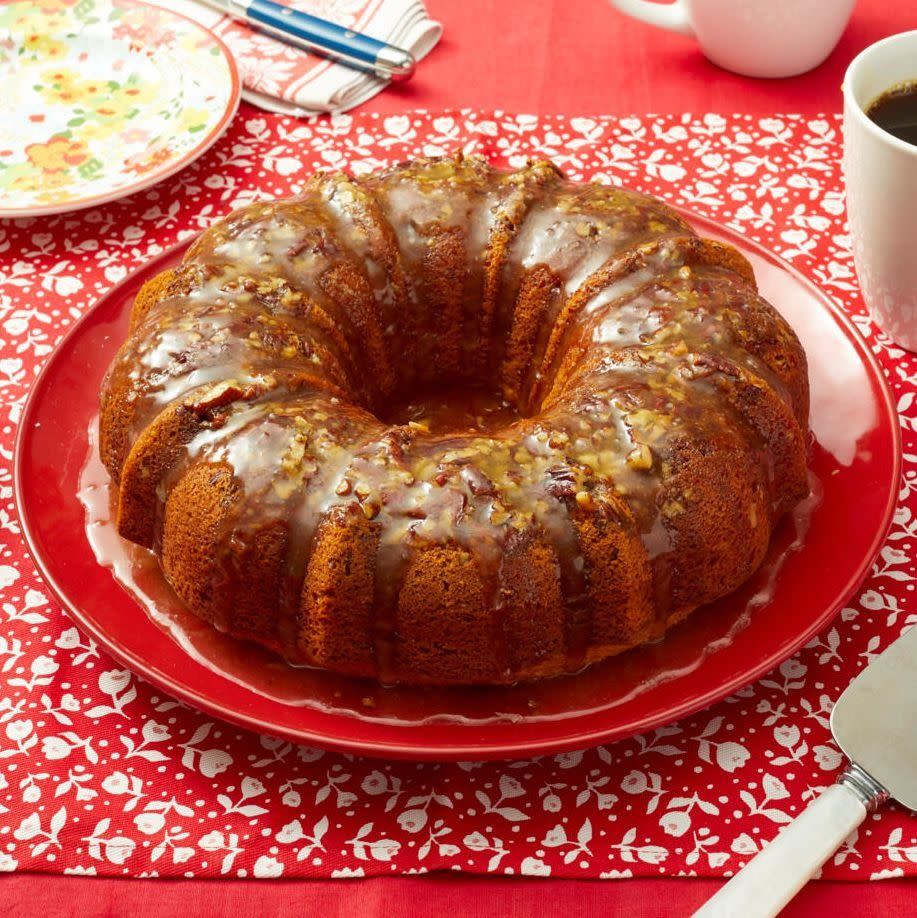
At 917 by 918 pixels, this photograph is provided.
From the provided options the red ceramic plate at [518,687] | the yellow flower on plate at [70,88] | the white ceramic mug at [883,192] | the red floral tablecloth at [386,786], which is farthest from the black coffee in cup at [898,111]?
the yellow flower on plate at [70,88]

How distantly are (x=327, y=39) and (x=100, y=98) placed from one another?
24.5 inches

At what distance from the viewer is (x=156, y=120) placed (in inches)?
122

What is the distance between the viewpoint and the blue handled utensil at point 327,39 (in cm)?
326

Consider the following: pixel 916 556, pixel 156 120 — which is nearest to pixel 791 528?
pixel 916 556

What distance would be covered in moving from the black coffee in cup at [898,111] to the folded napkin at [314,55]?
54.3 inches

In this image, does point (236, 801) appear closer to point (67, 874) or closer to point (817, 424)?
point (67, 874)

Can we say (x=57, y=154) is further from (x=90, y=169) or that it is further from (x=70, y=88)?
(x=70, y=88)

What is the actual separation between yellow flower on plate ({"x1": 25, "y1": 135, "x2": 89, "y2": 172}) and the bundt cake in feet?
3.10

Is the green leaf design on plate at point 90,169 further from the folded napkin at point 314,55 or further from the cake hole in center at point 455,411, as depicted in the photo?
the cake hole in center at point 455,411

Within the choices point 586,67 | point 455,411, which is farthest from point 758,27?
point 455,411

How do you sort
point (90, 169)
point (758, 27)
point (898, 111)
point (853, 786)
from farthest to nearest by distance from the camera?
point (758, 27), point (90, 169), point (898, 111), point (853, 786)

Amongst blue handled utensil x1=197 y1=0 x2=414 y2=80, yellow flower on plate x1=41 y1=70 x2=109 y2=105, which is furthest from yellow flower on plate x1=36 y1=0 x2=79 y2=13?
blue handled utensil x1=197 y1=0 x2=414 y2=80

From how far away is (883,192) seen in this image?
2363 millimetres

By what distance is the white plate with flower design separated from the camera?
2.94 metres
